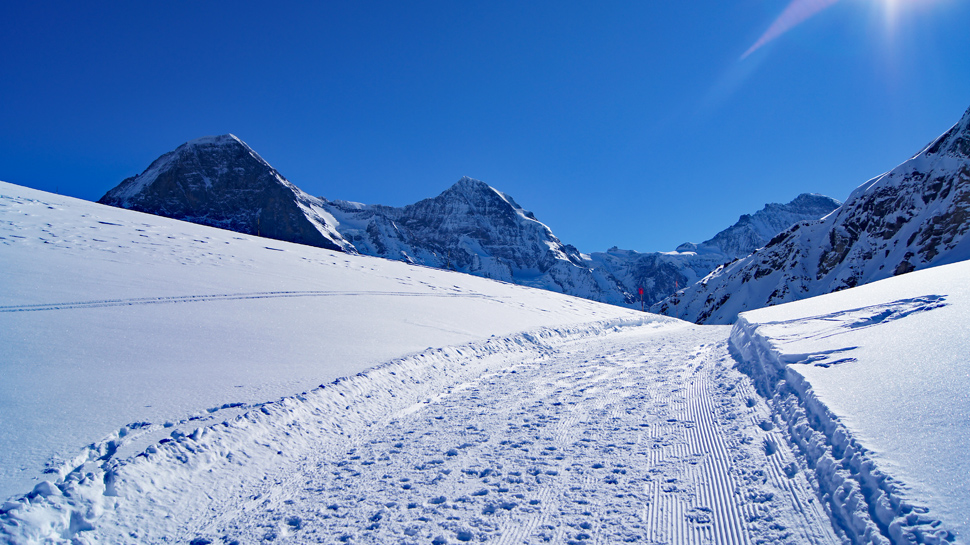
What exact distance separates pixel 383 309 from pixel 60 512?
12.5 meters

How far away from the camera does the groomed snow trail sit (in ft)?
11.9

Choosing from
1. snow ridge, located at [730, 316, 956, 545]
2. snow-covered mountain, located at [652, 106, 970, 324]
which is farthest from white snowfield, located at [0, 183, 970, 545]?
snow-covered mountain, located at [652, 106, 970, 324]

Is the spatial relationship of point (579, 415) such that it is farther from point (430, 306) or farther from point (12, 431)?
point (430, 306)

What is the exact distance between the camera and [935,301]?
797 cm

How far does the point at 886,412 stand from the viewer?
425 cm

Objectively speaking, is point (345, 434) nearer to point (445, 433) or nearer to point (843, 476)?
point (445, 433)

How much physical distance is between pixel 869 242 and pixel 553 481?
12499 centimetres

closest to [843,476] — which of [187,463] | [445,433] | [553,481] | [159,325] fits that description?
[553,481]

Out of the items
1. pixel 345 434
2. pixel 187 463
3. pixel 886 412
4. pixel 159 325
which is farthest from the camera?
pixel 159 325

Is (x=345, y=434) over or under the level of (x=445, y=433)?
under

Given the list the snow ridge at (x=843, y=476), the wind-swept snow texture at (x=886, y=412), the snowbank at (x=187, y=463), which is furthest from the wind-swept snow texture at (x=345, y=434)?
the wind-swept snow texture at (x=886, y=412)

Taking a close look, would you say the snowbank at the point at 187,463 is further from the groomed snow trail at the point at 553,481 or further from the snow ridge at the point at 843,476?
the snow ridge at the point at 843,476

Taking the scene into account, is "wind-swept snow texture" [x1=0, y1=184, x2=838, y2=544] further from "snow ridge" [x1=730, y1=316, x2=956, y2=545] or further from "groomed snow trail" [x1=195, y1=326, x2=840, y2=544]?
"snow ridge" [x1=730, y1=316, x2=956, y2=545]

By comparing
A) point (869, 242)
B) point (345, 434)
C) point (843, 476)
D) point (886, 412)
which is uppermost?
point (869, 242)
